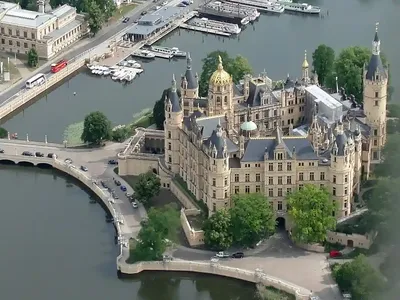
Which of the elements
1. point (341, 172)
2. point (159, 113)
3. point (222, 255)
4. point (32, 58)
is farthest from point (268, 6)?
point (222, 255)

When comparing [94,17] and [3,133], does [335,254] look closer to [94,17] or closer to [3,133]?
[3,133]

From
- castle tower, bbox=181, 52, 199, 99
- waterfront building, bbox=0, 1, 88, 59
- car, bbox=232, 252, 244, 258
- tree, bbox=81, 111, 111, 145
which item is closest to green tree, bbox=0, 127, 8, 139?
tree, bbox=81, 111, 111, 145

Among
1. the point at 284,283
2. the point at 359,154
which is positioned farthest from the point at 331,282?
the point at 359,154

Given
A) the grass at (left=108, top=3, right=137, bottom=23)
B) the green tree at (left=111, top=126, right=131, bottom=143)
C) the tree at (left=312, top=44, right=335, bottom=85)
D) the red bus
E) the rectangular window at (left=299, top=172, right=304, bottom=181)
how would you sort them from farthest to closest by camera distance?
the grass at (left=108, top=3, right=137, bottom=23) < the red bus < the tree at (left=312, top=44, right=335, bottom=85) < the green tree at (left=111, top=126, right=131, bottom=143) < the rectangular window at (left=299, top=172, right=304, bottom=181)

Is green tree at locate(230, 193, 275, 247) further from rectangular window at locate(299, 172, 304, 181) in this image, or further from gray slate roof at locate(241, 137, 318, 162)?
rectangular window at locate(299, 172, 304, 181)

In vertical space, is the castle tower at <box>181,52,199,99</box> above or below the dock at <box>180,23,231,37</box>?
below

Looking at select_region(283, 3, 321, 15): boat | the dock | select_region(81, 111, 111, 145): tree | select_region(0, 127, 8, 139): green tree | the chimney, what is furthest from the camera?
select_region(283, 3, 321, 15): boat

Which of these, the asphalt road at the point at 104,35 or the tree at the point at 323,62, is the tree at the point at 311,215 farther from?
the asphalt road at the point at 104,35
